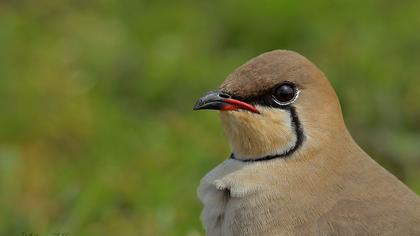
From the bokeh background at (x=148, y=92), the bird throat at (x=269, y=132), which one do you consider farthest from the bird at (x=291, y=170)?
the bokeh background at (x=148, y=92)

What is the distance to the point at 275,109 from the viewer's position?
16.1 ft

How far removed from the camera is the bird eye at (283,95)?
16.1ft

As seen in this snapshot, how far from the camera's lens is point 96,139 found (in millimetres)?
6977

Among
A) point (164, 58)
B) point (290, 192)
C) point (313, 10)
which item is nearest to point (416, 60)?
point (313, 10)

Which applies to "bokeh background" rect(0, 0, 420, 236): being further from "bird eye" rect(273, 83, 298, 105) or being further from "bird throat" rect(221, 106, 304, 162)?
"bird eye" rect(273, 83, 298, 105)

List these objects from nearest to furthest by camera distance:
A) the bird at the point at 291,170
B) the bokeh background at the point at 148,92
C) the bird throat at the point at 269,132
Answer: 1. the bird at the point at 291,170
2. the bird throat at the point at 269,132
3. the bokeh background at the point at 148,92

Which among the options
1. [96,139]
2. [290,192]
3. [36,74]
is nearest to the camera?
[290,192]

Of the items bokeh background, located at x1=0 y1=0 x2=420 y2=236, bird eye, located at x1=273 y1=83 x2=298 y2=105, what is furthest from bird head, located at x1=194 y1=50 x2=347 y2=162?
bokeh background, located at x1=0 y1=0 x2=420 y2=236

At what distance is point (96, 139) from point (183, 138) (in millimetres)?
485

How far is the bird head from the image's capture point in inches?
192

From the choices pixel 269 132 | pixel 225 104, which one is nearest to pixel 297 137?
pixel 269 132

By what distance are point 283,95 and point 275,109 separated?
6cm

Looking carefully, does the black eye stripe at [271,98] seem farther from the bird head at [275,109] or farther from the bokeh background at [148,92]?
the bokeh background at [148,92]

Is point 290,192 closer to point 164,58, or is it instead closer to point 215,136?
point 215,136
